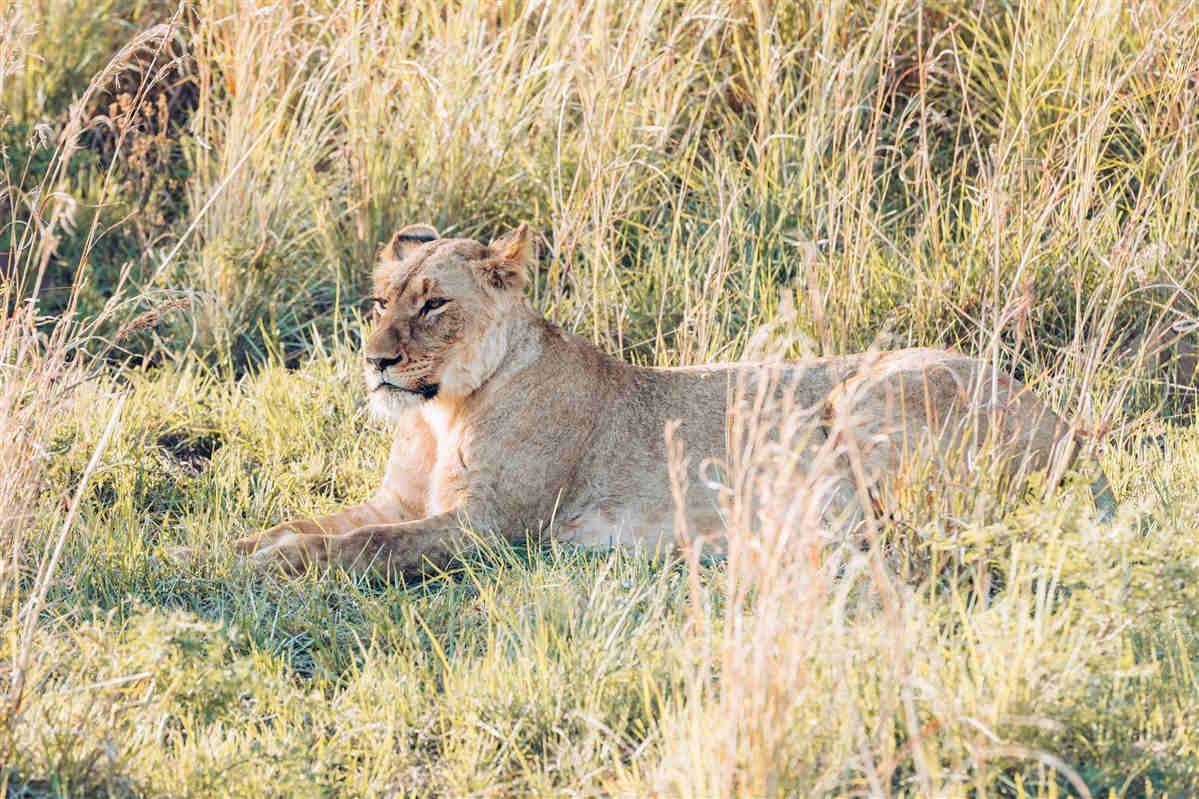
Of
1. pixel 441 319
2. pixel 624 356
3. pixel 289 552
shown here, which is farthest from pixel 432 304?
pixel 624 356

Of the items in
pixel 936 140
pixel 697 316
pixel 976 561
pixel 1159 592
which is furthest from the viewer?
pixel 936 140

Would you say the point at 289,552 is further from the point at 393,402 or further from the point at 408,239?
the point at 408,239

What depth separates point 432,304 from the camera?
4676mm

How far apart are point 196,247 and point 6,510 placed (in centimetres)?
316

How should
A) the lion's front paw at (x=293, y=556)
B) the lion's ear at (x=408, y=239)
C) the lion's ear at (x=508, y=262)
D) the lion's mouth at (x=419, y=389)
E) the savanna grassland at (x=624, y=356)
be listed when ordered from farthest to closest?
the lion's ear at (x=408, y=239)
the lion's ear at (x=508, y=262)
the lion's mouth at (x=419, y=389)
the lion's front paw at (x=293, y=556)
the savanna grassland at (x=624, y=356)

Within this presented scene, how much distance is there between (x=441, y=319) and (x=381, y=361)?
0.23 m

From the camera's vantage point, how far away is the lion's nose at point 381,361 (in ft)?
14.9

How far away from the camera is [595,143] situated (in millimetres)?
6250

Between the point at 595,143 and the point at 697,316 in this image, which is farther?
the point at 595,143

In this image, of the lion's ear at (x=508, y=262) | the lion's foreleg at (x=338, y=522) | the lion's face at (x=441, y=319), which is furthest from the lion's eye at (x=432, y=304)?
the lion's foreleg at (x=338, y=522)

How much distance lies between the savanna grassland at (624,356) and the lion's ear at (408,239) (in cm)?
65

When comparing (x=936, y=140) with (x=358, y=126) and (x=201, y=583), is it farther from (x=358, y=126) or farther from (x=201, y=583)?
(x=201, y=583)

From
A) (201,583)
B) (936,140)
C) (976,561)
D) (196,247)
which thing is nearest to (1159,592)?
(976,561)

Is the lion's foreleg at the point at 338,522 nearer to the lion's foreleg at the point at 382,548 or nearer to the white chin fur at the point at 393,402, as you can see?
the lion's foreleg at the point at 382,548
